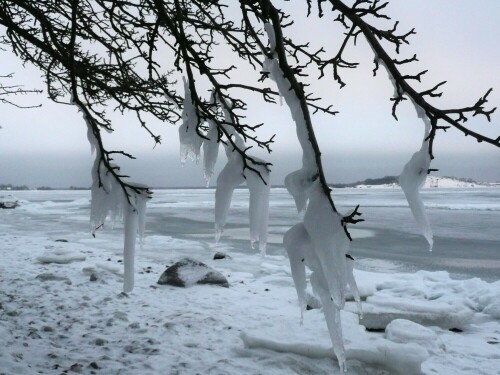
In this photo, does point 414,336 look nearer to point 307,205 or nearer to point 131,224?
point 131,224

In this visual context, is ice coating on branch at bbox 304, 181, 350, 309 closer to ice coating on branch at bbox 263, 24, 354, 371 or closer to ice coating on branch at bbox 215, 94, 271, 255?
ice coating on branch at bbox 263, 24, 354, 371

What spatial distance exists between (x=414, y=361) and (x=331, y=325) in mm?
2322

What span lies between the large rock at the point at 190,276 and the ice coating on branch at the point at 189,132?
4.56m

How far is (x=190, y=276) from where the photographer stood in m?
7.16

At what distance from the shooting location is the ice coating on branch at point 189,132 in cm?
259

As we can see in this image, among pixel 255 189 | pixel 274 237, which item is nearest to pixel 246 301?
pixel 255 189

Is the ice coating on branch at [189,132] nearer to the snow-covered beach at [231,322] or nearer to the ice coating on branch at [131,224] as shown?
the ice coating on branch at [131,224]

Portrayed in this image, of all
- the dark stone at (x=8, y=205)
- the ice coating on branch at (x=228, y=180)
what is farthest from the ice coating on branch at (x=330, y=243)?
the dark stone at (x=8, y=205)

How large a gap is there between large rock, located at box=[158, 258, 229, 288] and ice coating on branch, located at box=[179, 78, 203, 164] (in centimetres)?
456

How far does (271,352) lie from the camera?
14.1 feet

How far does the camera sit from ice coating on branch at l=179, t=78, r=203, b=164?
2586 mm

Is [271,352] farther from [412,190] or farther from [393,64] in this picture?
[393,64]

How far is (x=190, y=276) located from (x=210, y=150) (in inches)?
188

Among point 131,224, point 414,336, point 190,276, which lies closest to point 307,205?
point 131,224
